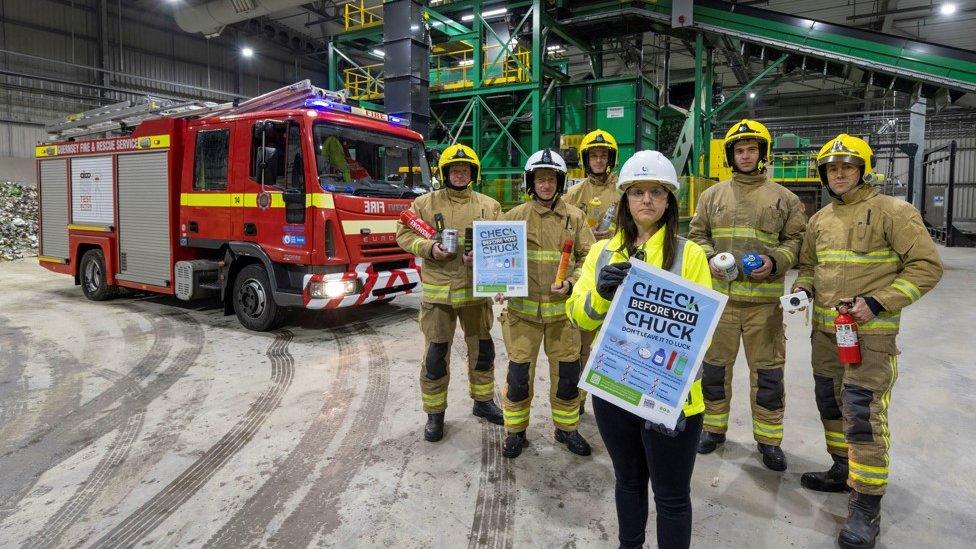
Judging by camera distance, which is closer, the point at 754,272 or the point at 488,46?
the point at 754,272

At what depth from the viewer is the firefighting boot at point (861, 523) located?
2381 mm

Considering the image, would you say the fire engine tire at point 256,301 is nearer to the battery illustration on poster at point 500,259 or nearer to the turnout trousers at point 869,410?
the battery illustration on poster at point 500,259

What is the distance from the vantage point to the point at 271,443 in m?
3.52

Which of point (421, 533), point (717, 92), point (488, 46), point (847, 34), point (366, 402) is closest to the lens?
point (421, 533)

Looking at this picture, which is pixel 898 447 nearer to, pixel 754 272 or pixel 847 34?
pixel 754 272

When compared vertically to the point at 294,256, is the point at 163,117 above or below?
above

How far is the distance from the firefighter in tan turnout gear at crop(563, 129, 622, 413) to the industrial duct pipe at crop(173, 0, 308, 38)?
1287 centimetres

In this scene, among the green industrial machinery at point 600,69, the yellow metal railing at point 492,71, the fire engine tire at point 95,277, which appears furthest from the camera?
the yellow metal railing at point 492,71

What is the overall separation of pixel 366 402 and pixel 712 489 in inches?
101

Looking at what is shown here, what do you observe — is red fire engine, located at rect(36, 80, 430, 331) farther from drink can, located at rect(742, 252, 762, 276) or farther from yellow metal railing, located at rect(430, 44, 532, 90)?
yellow metal railing, located at rect(430, 44, 532, 90)

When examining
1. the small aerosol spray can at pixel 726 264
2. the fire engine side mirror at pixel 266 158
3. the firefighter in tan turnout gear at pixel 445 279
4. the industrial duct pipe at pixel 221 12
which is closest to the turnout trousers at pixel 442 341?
the firefighter in tan turnout gear at pixel 445 279

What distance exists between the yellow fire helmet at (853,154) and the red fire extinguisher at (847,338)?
691 mm

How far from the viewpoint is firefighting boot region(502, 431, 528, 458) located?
3301 mm

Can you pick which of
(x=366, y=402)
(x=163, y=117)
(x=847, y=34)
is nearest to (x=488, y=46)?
(x=847, y=34)
